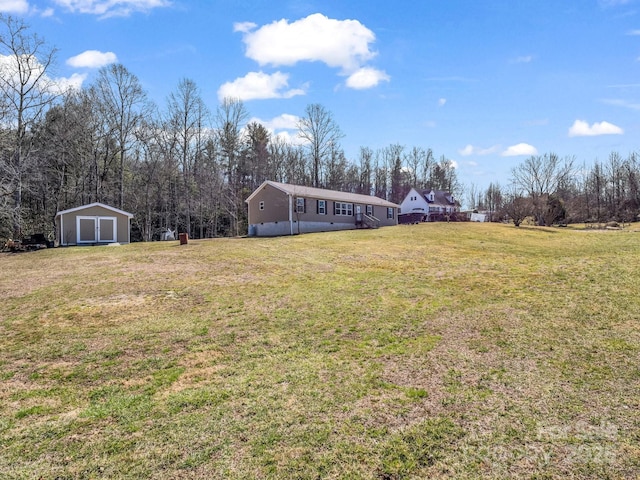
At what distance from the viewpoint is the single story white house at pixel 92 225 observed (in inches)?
895

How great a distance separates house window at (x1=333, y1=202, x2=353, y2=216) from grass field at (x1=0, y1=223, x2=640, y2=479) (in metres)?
22.3

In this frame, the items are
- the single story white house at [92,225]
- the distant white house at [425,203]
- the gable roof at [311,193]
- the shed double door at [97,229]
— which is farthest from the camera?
the distant white house at [425,203]

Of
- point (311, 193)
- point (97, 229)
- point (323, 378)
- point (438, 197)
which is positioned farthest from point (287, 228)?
point (438, 197)

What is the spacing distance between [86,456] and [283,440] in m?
1.88

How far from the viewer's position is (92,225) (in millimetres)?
23609

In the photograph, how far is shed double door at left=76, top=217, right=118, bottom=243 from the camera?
76.0 ft

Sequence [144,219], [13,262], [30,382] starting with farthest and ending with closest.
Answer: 1. [144,219]
2. [13,262]
3. [30,382]

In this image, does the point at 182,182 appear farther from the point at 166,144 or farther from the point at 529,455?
the point at 529,455

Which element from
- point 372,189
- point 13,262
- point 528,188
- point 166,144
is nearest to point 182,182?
point 166,144

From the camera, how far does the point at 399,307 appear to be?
8289 millimetres

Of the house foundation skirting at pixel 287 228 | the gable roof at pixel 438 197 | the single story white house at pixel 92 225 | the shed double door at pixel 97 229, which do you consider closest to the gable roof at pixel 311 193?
the house foundation skirting at pixel 287 228

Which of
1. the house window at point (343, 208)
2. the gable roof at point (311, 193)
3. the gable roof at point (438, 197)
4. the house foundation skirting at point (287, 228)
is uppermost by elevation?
the gable roof at point (438, 197)

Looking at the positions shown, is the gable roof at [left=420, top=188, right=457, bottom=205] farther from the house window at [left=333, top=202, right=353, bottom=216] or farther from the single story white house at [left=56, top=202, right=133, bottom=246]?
the single story white house at [left=56, top=202, right=133, bottom=246]

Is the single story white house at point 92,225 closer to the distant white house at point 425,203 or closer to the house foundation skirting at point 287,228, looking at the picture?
the house foundation skirting at point 287,228
